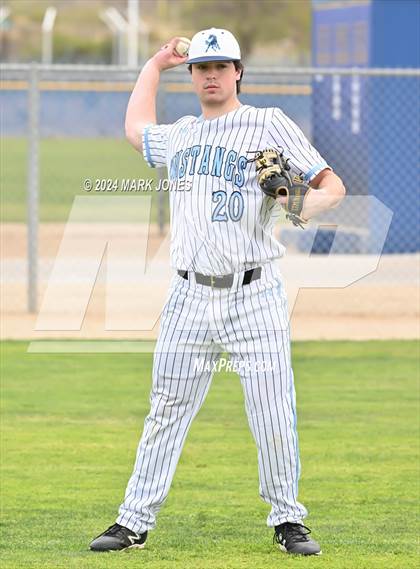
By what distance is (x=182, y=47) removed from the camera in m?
6.23

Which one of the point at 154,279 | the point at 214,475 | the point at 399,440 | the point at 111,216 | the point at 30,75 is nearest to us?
the point at 214,475

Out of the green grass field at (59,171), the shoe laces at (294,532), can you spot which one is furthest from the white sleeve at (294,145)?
the green grass field at (59,171)

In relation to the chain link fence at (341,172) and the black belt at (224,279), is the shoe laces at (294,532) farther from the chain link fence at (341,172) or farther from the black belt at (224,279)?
the chain link fence at (341,172)

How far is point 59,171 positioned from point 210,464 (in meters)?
21.0

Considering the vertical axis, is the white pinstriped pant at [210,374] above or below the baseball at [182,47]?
below

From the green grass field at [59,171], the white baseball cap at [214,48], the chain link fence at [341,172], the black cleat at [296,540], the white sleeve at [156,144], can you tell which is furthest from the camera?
the green grass field at [59,171]

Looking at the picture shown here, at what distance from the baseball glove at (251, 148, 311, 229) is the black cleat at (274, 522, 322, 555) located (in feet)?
4.17

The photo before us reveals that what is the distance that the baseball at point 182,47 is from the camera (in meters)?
6.22

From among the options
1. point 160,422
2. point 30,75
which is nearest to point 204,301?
point 160,422

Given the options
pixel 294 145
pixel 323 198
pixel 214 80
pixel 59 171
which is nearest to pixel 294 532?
pixel 323 198

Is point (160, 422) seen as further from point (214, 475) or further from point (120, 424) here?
point (120, 424)

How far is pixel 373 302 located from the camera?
14031 mm

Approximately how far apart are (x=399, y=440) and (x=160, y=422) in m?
2.87

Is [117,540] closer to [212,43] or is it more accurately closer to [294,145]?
[294,145]
